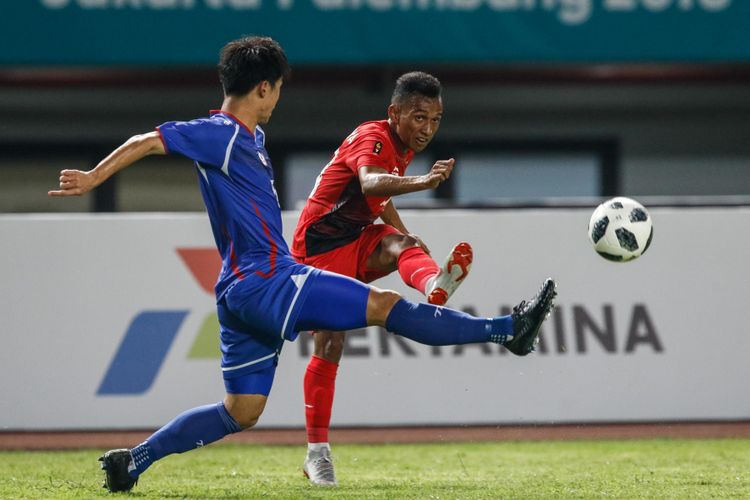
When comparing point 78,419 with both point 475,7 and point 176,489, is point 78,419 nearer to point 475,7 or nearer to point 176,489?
point 176,489

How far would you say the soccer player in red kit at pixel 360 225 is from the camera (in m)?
5.49

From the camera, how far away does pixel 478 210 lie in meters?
8.27

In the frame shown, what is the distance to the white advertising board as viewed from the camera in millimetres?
7949

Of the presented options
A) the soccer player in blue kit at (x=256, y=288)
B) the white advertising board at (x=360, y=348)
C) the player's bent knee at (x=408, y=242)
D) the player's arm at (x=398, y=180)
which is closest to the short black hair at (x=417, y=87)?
the player's arm at (x=398, y=180)

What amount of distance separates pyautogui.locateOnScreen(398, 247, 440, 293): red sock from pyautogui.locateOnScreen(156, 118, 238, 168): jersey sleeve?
106 cm

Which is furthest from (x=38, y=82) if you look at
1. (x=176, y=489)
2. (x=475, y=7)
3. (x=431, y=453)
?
(x=176, y=489)

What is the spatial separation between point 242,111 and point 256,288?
73 cm

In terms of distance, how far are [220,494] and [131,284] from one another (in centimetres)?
307

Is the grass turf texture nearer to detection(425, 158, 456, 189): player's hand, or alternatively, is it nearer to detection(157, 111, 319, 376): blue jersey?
detection(157, 111, 319, 376): blue jersey

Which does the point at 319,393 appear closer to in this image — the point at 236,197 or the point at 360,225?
the point at 360,225

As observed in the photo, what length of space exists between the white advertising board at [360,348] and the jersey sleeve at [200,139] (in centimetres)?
Result: 321

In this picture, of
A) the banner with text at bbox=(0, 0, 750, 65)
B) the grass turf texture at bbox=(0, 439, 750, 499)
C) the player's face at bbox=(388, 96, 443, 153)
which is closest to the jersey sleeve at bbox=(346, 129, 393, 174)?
the player's face at bbox=(388, 96, 443, 153)

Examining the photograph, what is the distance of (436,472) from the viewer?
627cm

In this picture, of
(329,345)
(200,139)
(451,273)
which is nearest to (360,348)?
(329,345)
